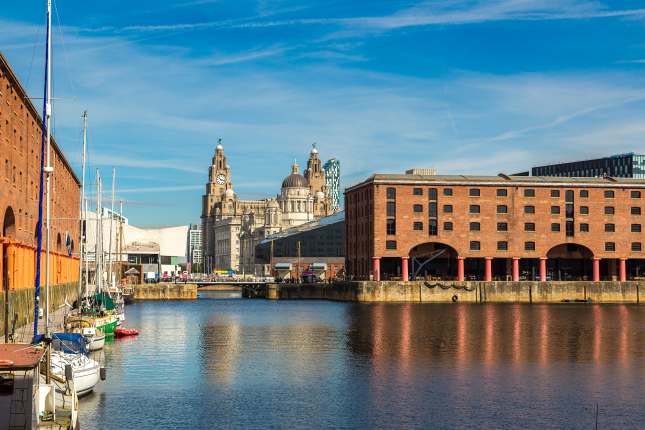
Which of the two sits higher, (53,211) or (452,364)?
(53,211)

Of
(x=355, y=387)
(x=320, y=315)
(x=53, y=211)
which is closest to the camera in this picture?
(x=355, y=387)

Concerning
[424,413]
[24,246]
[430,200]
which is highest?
[430,200]

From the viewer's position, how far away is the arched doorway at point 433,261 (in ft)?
540

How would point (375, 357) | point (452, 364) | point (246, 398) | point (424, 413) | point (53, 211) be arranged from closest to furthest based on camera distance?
point (424, 413) < point (246, 398) < point (452, 364) < point (375, 357) < point (53, 211)

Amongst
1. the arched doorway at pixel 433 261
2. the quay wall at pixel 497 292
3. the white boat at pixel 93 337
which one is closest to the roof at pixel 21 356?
the white boat at pixel 93 337

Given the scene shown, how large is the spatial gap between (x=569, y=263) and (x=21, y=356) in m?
150

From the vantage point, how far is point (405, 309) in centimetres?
13600

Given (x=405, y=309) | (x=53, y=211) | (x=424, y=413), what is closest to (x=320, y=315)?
(x=405, y=309)

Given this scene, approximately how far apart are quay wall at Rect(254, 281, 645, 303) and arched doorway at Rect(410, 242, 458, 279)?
7.67 metres

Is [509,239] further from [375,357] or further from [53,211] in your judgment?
[375,357]

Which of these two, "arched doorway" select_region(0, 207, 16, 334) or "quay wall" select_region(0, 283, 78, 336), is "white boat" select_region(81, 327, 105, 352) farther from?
"arched doorway" select_region(0, 207, 16, 334)

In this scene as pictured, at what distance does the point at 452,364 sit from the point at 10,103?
39.7 meters

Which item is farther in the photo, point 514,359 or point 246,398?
point 514,359

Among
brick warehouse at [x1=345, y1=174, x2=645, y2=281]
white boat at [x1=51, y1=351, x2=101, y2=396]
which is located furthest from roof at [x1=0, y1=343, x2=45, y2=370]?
brick warehouse at [x1=345, y1=174, x2=645, y2=281]
